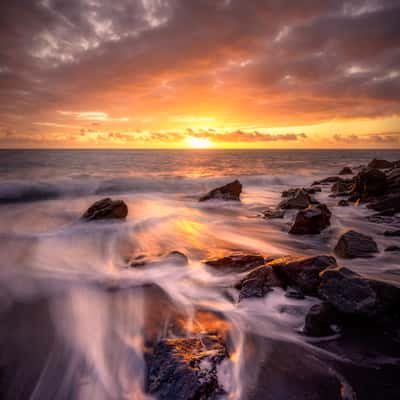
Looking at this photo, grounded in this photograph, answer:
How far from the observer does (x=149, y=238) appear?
8.22 meters

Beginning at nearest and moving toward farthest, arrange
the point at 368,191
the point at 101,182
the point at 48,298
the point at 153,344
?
the point at 153,344, the point at 48,298, the point at 368,191, the point at 101,182

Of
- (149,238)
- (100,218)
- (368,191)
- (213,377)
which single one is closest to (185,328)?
(213,377)

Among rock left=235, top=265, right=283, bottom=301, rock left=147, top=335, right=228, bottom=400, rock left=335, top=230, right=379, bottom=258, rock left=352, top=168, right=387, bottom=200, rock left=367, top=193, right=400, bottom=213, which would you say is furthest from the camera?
rock left=352, top=168, right=387, bottom=200

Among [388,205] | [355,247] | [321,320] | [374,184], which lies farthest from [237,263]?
[374,184]

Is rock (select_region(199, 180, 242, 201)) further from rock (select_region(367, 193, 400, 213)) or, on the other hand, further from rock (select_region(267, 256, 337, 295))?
rock (select_region(267, 256, 337, 295))

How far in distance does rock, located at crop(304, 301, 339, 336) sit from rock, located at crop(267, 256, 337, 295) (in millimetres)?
451

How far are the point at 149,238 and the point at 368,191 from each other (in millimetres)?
10908

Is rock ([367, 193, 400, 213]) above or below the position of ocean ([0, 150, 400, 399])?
above

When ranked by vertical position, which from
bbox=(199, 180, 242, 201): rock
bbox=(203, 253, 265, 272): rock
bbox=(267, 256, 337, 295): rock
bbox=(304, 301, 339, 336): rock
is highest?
bbox=(267, 256, 337, 295): rock

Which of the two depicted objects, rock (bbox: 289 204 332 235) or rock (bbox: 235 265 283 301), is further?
rock (bbox: 289 204 332 235)

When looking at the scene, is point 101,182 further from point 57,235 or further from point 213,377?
point 213,377

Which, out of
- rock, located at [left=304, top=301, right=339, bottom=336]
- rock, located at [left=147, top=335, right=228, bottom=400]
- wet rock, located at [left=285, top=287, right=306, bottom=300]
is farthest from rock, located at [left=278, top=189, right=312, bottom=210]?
rock, located at [left=147, top=335, right=228, bottom=400]

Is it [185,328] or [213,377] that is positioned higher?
[213,377]

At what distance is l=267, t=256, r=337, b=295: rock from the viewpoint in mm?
4090
